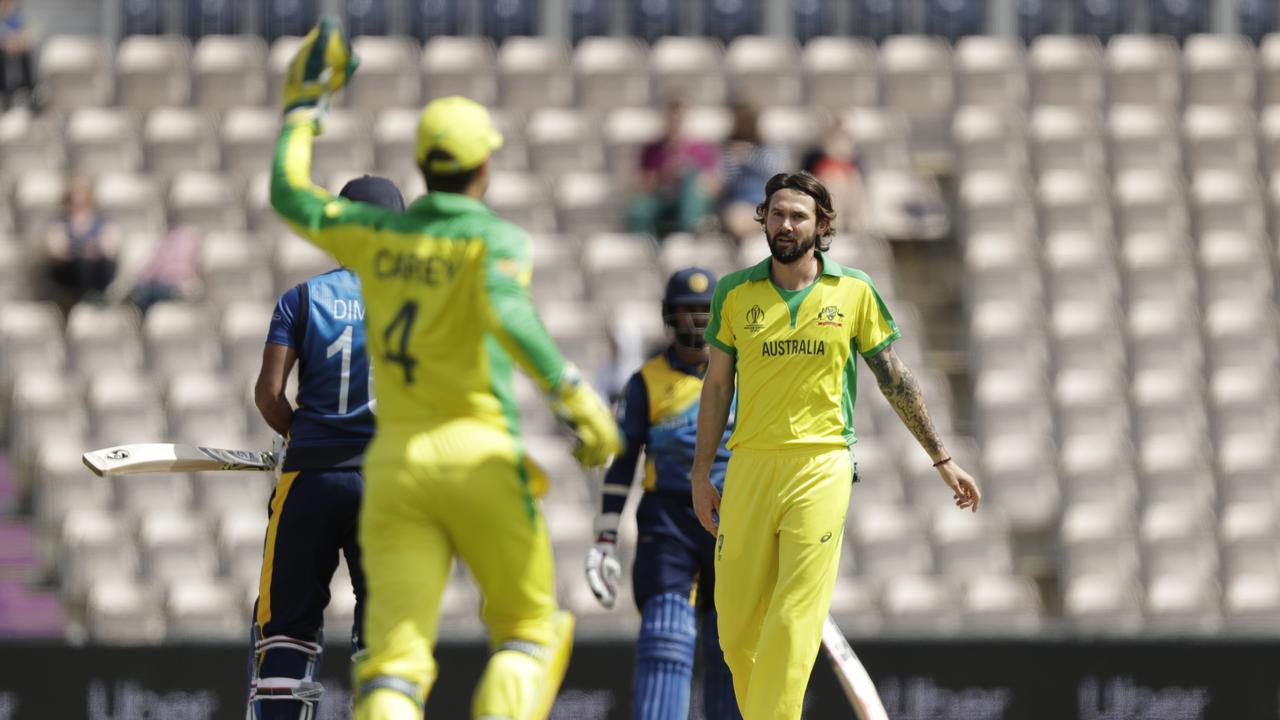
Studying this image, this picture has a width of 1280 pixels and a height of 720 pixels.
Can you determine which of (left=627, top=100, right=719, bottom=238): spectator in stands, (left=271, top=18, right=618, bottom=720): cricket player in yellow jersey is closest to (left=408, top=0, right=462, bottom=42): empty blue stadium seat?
(left=627, top=100, right=719, bottom=238): spectator in stands

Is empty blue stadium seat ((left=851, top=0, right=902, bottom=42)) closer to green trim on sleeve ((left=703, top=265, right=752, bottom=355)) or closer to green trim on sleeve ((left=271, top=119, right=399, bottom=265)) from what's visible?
green trim on sleeve ((left=703, top=265, right=752, bottom=355))

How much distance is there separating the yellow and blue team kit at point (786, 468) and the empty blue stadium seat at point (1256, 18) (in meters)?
9.98

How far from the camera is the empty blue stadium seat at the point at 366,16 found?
1526cm

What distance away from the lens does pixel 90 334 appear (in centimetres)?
1331

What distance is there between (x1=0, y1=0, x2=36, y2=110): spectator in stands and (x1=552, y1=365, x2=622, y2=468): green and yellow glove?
34.2ft

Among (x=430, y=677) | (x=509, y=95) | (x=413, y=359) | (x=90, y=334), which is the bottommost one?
(x=430, y=677)

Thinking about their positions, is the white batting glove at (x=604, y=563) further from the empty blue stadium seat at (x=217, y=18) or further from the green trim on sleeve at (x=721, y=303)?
the empty blue stadium seat at (x=217, y=18)

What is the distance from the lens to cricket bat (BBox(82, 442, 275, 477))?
6.94m

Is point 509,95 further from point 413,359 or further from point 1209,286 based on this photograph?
point 413,359

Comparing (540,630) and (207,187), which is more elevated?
(207,187)

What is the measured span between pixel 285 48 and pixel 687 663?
867 centimetres

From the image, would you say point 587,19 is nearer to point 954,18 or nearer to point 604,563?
point 954,18

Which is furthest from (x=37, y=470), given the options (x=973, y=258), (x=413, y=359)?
(x=413, y=359)

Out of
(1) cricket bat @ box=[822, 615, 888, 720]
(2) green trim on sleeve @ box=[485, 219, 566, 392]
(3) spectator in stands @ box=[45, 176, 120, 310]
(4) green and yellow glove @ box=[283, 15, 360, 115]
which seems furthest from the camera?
(3) spectator in stands @ box=[45, 176, 120, 310]
